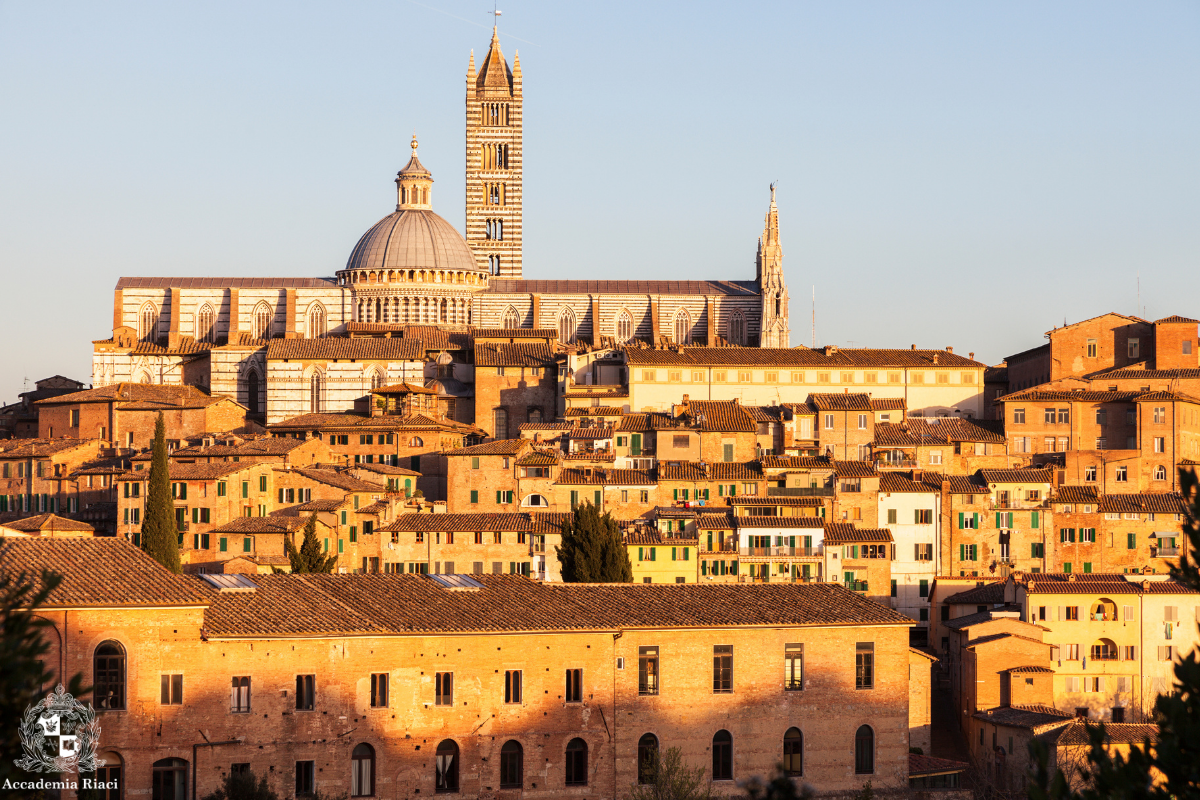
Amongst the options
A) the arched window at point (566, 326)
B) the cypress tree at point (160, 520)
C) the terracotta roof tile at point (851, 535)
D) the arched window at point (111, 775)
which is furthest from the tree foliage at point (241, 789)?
the arched window at point (566, 326)

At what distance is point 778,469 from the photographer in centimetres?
5503

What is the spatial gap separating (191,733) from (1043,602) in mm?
23208

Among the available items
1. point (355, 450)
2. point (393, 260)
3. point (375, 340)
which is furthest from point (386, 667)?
point (393, 260)

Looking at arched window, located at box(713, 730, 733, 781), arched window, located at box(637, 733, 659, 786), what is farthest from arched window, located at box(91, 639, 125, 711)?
arched window, located at box(713, 730, 733, 781)

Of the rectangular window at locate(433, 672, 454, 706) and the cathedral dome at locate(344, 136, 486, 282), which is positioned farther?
the cathedral dome at locate(344, 136, 486, 282)

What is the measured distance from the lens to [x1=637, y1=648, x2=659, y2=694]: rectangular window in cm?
3297

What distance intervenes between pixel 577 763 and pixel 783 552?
18.0m

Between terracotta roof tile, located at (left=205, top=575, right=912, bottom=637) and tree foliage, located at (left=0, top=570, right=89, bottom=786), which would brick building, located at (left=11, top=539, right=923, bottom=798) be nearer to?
terracotta roof tile, located at (left=205, top=575, right=912, bottom=637)

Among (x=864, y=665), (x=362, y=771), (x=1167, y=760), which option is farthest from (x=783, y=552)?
(x=1167, y=760)

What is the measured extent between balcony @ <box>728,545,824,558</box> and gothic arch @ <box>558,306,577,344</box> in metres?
32.9

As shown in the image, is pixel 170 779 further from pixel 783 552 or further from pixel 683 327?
pixel 683 327

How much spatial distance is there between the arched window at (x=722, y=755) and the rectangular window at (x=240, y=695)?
841 cm

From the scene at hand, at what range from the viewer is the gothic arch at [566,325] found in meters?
81.2

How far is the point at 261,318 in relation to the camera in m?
79.6
